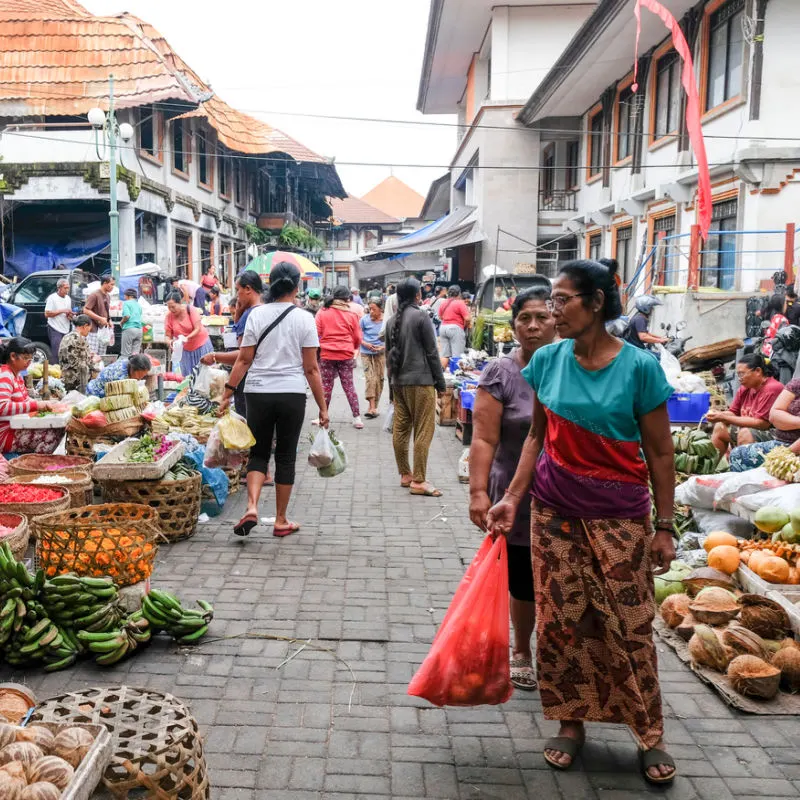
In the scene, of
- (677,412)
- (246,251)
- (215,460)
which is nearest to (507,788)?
(215,460)

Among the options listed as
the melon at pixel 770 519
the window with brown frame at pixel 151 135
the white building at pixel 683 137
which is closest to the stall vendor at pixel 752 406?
the melon at pixel 770 519

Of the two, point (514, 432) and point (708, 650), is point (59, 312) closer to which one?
point (514, 432)

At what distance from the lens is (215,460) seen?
6.30 meters

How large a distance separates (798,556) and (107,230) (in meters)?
18.9

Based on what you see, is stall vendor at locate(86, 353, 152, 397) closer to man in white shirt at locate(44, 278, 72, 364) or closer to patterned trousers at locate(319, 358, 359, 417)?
patterned trousers at locate(319, 358, 359, 417)

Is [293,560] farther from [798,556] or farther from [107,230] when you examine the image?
[107,230]

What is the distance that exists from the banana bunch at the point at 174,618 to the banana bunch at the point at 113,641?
107 mm

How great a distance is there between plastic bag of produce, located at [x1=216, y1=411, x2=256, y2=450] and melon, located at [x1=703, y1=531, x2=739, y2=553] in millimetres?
3221

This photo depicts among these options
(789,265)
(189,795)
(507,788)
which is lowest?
(507,788)

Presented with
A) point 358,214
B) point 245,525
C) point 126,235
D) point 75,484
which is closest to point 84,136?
point 126,235

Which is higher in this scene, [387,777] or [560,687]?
[560,687]

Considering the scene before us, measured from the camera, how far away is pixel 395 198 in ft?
276

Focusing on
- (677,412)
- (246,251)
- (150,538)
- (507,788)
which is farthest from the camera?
(246,251)

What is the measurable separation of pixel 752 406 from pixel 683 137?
1042cm
